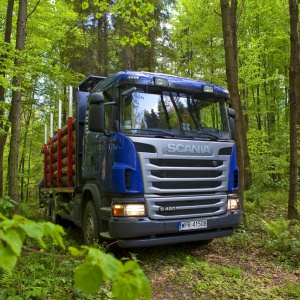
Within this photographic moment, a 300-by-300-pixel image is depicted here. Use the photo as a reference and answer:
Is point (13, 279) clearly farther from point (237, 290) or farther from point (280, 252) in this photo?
point (280, 252)

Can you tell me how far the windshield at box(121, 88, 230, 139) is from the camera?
5277 mm

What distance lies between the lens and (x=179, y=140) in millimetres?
5336

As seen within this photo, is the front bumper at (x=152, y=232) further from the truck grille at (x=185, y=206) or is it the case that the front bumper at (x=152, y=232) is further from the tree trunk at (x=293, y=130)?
the tree trunk at (x=293, y=130)

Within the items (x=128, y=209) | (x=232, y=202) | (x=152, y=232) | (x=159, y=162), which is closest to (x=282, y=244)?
(x=232, y=202)

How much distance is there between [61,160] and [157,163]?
12.5ft

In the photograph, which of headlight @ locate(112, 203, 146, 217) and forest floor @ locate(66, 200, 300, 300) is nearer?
forest floor @ locate(66, 200, 300, 300)

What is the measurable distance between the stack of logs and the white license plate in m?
2.93

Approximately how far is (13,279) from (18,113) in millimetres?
4301

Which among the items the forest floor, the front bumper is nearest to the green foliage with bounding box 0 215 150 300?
the forest floor

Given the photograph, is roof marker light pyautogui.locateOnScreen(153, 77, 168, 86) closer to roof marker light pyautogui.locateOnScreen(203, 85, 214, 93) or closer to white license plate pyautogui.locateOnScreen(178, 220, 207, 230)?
roof marker light pyautogui.locateOnScreen(203, 85, 214, 93)

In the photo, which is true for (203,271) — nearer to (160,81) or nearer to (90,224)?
(90,224)

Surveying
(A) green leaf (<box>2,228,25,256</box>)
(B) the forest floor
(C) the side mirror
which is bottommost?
(B) the forest floor

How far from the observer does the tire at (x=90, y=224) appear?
5566 mm

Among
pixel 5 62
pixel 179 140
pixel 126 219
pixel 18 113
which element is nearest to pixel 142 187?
pixel 126 219
